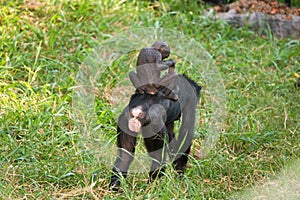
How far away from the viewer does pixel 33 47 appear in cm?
580

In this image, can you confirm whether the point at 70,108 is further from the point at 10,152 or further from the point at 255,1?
the point at 255,1

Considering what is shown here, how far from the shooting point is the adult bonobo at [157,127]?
342 centimetres

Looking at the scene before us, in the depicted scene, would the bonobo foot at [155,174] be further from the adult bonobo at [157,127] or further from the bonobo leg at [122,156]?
the bonobo leg at [122,156]

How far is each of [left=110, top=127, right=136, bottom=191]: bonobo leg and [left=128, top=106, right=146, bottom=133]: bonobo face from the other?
161 mm

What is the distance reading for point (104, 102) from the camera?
530 cm

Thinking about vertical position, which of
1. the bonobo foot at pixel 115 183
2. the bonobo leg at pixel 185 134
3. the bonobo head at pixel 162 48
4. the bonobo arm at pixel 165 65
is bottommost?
the bonobo foot at pixel 115 183

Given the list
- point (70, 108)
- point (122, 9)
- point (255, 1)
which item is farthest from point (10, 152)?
point (255, 1)

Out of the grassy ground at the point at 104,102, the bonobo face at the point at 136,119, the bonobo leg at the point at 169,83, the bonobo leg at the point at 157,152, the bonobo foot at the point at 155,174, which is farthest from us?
the grassy ground at the point at 104,102

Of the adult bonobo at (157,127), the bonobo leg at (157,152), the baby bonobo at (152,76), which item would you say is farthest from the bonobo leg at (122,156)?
the baby bonobo at (152,76)

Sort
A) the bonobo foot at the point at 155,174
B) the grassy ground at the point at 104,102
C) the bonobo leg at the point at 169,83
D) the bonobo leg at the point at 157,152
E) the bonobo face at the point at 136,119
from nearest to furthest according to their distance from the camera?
the bonobo face at the point at 136,119 → the bonobo leg at the point at 169,83 → the bonobo leg at the point at 157,152 → the bonobo foot at the point at 155,174 → the grassy ground at the point at 104,102

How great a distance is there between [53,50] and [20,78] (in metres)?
0.48

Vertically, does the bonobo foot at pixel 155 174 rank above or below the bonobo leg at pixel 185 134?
below

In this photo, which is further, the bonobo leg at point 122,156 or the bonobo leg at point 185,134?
the bonobo leg at point 185,134

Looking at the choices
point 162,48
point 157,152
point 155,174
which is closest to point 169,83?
point 162,48
